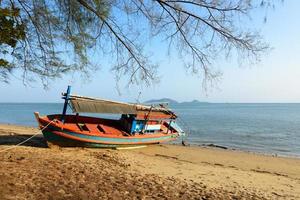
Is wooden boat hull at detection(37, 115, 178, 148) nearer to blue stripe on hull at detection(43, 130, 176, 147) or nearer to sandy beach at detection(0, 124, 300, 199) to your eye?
blue stripe on hull at detection(43, 130, 176, 147)

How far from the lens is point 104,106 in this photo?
1695 centimetres

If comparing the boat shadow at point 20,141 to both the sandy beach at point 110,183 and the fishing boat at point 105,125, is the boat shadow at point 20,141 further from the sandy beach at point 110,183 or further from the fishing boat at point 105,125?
the sandy beach at point 110,183

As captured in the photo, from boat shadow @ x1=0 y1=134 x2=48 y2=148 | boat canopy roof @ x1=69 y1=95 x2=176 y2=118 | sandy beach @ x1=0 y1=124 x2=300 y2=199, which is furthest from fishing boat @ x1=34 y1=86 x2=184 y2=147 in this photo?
sandy beach @ x1=0 y1=124 x2=300 y2=199

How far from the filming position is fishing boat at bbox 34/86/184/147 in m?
14.9

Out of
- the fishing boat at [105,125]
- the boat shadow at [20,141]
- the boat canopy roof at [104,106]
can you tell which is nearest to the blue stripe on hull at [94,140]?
the fishing boat at [105,125]

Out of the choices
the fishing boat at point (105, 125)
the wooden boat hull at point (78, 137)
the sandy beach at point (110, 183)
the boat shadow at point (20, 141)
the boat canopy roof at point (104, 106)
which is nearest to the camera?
the sandy beach at point (110, 183)

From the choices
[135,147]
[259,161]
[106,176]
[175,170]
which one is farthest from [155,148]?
[106,176]

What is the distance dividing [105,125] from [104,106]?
147cm

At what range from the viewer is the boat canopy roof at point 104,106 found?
51.8 feet

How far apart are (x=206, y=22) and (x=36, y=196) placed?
3990mm

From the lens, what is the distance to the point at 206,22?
7344mm

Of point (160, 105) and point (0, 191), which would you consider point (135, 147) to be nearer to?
point (160, 105)

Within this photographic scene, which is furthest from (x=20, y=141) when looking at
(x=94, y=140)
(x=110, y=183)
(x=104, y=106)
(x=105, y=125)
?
(x=110, y=183)

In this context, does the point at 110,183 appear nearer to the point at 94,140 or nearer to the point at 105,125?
the point at 94,140
